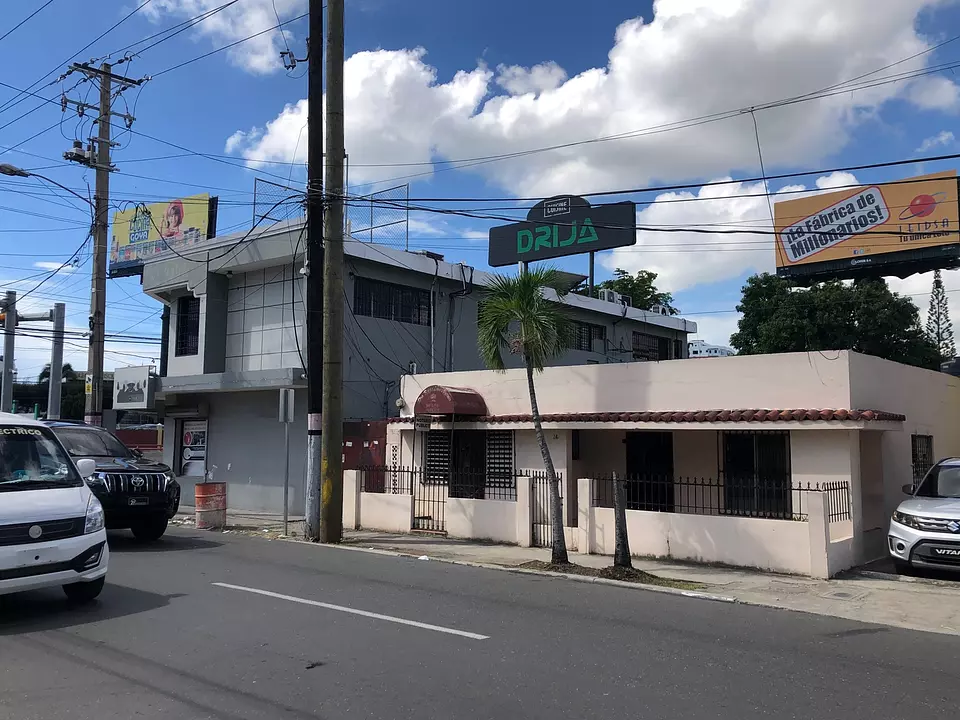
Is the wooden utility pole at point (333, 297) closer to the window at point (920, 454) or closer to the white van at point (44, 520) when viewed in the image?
the white van at point (44, 520)

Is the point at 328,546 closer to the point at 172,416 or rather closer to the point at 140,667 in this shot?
the point at 140,667

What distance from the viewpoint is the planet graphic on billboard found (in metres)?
30.8

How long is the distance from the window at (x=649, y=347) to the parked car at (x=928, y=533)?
59.7 feet

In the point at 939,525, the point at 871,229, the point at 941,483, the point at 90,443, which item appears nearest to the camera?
the point at 939,525

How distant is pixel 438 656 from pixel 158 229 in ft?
126

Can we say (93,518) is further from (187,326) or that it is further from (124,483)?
(187,326)

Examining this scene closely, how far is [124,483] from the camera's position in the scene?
12.8 metres

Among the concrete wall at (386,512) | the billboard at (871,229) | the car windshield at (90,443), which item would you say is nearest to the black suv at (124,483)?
the car windshield at (90,443)

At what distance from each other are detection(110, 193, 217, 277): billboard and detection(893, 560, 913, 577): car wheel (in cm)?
3295

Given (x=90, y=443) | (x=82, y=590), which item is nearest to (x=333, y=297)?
(x=90, y=443)

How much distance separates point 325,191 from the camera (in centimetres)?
1484

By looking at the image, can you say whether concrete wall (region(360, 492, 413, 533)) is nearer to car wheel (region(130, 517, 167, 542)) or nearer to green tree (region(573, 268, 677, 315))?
car wheel (region(130, 517, 167, 542))

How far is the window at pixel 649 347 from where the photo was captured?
98.9ft

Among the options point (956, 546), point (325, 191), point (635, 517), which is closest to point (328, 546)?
point (635, 517)
